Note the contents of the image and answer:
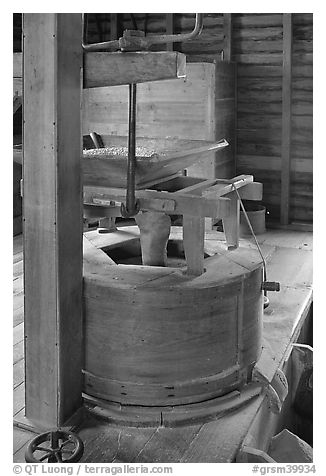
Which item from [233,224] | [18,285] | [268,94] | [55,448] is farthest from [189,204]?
[268,94]

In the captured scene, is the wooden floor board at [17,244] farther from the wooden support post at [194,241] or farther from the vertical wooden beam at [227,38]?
the wooden support post at [194,241]

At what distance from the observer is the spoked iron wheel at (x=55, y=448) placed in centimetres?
279

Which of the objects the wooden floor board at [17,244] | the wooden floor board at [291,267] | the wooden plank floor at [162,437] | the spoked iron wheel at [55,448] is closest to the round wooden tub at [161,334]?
the wooden plank floor at [162,437]

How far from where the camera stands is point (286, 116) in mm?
7859

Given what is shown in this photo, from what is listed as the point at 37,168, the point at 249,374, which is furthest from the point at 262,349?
the point at 37,168

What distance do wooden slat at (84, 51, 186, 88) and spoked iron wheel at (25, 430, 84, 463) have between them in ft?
5.51

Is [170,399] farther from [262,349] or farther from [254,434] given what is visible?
[262,349]

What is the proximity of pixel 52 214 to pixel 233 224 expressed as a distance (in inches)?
51.8

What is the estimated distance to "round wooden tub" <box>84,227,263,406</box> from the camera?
10.6ft

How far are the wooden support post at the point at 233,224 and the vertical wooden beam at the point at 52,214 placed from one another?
1.09 m

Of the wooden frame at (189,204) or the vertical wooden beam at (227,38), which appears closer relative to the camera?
the wooden frame at (189,204)

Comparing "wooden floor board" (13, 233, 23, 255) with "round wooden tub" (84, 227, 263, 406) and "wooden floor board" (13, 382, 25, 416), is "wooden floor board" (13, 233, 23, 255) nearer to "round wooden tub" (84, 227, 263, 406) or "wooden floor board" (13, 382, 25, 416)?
"wooden floor board" (13, 382, 25, 416)

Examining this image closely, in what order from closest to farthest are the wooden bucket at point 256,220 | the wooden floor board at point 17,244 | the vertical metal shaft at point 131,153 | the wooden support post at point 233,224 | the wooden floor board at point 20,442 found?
the wooden floor board at point 20,442, the vertical metal shaft at point 131,153, the wooden support post at point 233,224, the wooden floor board at point 17,244, the wooden bucket at point 256,220

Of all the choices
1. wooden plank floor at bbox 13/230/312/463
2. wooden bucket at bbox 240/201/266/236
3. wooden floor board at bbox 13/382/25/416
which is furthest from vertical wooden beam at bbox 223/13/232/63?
wooden floor board at bbox 13/382/25/416
